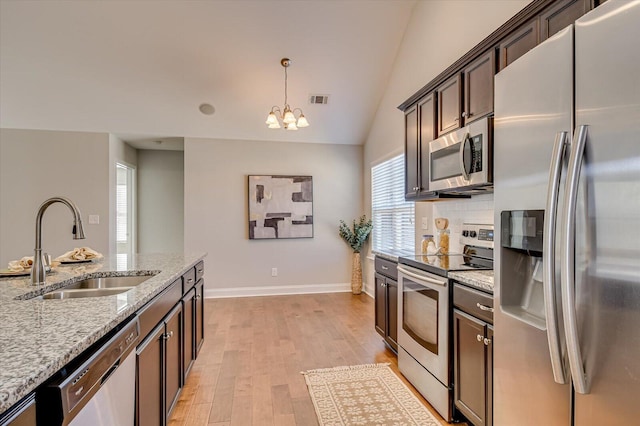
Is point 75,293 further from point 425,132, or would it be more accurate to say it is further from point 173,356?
point 425,132

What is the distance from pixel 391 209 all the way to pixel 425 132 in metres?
1.93

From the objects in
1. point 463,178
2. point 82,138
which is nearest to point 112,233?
point 82,138

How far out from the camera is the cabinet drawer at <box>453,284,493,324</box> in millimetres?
1716

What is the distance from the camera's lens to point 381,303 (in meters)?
3.27

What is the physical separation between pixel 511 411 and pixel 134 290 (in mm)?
1675

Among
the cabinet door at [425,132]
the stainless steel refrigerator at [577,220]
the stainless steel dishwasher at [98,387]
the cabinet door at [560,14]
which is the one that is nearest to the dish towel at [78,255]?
the stainless steel dishwasher at [98,387]

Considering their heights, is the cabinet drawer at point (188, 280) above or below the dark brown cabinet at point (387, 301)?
above

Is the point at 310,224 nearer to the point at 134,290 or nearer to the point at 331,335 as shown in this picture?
the point at 331,335

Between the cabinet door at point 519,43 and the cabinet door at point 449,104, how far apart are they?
0.42 m

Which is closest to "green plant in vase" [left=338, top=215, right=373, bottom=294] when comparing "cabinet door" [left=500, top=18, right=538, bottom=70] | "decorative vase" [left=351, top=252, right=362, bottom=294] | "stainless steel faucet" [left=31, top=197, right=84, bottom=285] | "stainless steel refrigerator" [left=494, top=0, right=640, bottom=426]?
"decorative vase" [left=351, top=252, right=362, bottom=294]

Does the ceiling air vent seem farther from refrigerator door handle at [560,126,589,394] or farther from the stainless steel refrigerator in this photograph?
refrigerator door handle at [560,126,589,394]

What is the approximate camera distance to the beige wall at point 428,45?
2.71 m

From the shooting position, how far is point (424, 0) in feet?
11.8

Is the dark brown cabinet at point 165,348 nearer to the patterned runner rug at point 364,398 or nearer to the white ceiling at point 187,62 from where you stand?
the patterned runner rug at point 364,398
